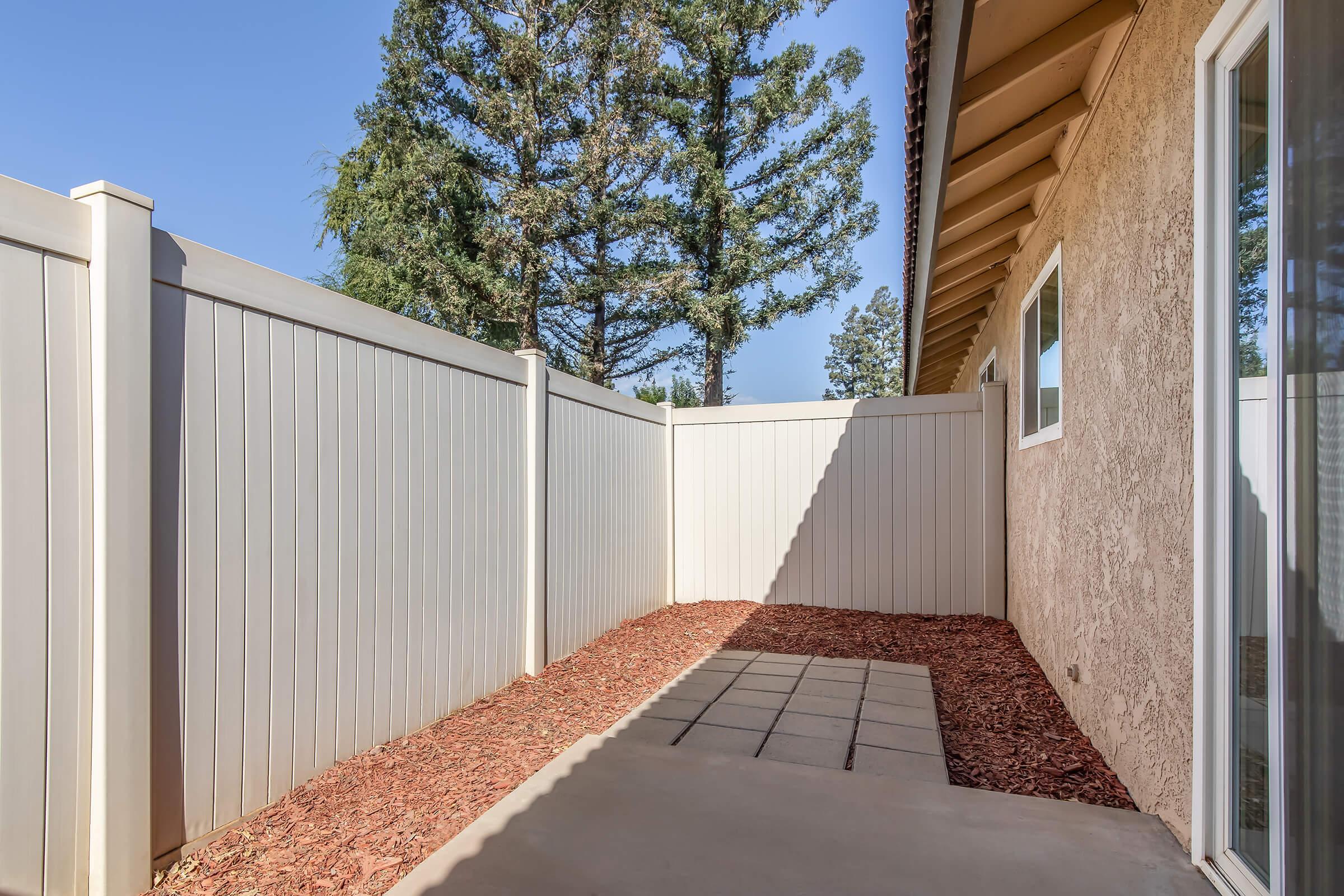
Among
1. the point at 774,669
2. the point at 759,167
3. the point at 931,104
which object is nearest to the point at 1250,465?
the point at 931,104

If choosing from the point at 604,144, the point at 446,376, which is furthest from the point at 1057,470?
the point at 604,144

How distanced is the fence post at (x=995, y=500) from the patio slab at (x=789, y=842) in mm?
3508

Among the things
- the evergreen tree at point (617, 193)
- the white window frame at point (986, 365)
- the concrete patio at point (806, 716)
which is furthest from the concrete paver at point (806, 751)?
the evergreen tree at point (617, 193)

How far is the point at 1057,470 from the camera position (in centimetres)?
382

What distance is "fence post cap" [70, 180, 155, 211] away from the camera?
6.68 feet

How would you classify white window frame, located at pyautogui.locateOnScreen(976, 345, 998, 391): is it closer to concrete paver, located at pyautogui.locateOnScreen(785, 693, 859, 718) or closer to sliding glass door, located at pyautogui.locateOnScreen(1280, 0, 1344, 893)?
concrete paver, located at pyautogui.locateOnScreen(785, 693, 859, 718)

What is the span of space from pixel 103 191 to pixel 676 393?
15.1 m

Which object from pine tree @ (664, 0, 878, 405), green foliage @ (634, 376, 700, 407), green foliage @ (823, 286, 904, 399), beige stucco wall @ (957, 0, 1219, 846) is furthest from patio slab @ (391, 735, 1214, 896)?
green foliage @ (823, 286, 904, 399)

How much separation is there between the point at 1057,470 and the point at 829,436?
2713 millimetres

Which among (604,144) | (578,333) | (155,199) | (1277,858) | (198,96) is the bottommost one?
(1277,858)

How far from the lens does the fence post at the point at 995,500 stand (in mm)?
5746

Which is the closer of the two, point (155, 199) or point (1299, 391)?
point (1299, 391)

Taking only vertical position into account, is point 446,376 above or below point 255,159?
below

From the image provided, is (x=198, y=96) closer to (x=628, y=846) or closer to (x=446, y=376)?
(x=446, y=376)
